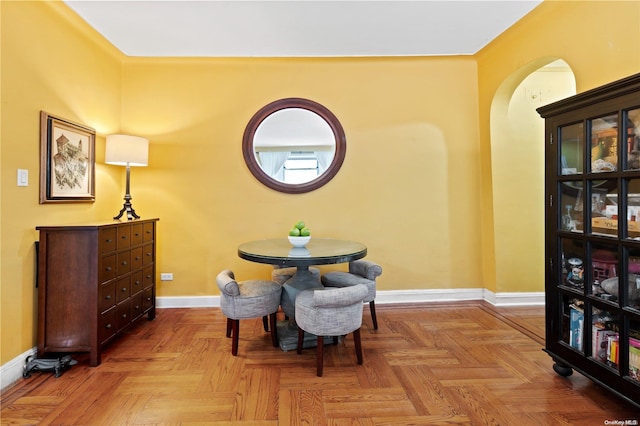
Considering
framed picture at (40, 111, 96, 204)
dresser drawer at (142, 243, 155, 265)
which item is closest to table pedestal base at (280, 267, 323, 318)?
dresser drawer at (142, 243, 155, 265)

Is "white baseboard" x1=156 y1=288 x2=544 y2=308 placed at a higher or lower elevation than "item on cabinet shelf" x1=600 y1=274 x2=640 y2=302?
lower

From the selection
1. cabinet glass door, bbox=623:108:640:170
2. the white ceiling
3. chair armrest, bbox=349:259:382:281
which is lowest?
chair armrest, bbox=349:259:382:281

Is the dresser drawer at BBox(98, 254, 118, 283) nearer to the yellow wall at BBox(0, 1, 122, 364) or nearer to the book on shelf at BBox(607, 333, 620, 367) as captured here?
the yellow wall at BBox(0, 1, 122, 364)

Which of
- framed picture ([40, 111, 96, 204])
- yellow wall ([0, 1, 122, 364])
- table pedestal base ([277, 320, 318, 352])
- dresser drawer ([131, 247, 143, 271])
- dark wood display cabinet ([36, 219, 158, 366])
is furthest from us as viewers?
dresser drawer ([131, 247, 143, 271])

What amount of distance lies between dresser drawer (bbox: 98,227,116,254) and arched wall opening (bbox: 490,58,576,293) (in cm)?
373

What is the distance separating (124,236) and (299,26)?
2417mm

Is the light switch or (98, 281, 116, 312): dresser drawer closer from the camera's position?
the light switch

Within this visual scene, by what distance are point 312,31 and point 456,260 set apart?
2.93 meters

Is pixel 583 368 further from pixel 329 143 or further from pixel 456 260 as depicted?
pixel 329 143

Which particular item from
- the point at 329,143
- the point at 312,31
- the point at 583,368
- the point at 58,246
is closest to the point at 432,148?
the point at 329,143

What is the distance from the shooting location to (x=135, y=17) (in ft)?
8.79

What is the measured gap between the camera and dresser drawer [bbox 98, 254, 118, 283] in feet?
7.42

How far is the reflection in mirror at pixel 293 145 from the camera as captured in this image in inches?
137

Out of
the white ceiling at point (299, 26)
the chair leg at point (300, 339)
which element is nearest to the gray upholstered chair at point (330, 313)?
the chair leg at point (300, 339)
